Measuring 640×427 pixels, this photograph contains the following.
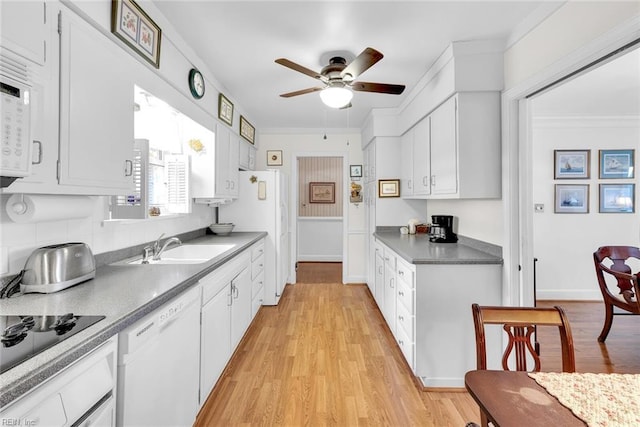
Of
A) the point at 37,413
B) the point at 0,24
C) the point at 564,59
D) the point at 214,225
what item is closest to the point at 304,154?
the point at 214,225

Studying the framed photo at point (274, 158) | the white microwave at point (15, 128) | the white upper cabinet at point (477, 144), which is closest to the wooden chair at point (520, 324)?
the white upper cabinet at point (477, 144)

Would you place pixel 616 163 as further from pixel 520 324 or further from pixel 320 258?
pixel 320 258

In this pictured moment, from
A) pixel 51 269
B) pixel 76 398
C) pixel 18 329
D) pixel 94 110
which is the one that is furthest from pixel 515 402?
pixel 94 110

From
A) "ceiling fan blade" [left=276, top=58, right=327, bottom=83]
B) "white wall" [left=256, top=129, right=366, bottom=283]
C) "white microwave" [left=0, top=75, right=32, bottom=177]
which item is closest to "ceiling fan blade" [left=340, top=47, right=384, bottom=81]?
"ceiling fan blade" [left=276, top=58, right=327, bottom=83]

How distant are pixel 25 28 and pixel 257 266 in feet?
8.50

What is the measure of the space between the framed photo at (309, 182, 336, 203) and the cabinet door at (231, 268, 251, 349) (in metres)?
3.99

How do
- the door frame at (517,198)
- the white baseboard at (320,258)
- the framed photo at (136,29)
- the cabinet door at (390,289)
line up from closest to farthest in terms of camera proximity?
the framed photo at (136,29) → the door frame at (517,198) → the cabinet door at (390,289) → the white baseboard at (320,258)

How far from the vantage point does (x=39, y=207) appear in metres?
1.17

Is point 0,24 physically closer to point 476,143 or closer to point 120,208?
point 120,208

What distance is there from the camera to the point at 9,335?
2.68 ft

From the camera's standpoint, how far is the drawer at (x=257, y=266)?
3.03 m

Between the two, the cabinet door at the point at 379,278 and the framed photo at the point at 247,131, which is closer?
the cabinet door at the point at 379,278

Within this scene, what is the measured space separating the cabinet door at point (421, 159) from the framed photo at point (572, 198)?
2.21 m

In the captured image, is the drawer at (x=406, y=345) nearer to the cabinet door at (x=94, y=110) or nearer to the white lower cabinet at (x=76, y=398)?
the white lower cabinet at (x=76, y=398)
